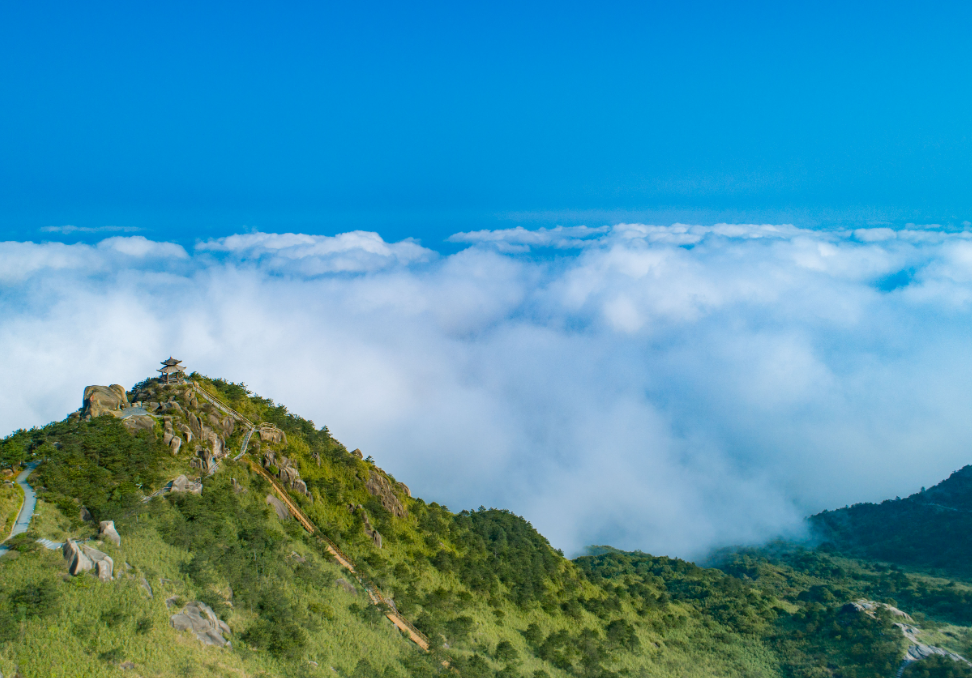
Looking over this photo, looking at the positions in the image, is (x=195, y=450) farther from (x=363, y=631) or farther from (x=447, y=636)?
(x=447, y=636)

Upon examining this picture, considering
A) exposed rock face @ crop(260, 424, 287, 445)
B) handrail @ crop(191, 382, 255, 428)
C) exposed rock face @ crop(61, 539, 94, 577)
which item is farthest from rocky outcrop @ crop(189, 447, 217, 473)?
exposed rock face @ crop(61, 539, 94, 577)

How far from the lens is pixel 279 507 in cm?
5688

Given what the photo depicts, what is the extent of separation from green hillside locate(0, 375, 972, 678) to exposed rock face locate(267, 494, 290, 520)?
96cm

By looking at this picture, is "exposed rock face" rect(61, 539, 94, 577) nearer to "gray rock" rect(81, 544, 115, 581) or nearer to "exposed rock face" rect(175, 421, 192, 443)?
"gray rock" rect(81, 544, 115, 581)

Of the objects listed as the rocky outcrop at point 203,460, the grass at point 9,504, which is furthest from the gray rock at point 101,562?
the rocky outcrop at point 203,460

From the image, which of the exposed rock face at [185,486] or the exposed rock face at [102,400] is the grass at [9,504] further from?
the exposed rock face at [102,400]

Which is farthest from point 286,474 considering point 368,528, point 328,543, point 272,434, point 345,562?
point 345,562

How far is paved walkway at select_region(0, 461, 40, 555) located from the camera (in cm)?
3678

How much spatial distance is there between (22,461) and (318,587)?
2703cm

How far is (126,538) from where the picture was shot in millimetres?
40219

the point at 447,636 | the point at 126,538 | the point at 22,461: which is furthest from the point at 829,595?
the point at 22,461

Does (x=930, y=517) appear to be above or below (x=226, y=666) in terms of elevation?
above

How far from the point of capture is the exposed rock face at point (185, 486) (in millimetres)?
48631

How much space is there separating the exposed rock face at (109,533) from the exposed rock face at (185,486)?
8507 mm
